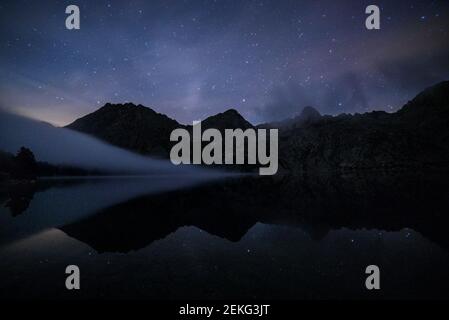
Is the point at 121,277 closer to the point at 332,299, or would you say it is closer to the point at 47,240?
the point at 332,299

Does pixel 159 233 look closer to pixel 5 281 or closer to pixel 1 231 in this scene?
pixel 5 281

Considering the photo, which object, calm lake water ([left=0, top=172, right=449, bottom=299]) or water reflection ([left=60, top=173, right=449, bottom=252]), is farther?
water reflection ([left=60, top=173, right=449, bottom=252])

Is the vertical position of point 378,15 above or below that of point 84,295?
above

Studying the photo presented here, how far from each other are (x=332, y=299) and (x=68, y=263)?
40.5 ft

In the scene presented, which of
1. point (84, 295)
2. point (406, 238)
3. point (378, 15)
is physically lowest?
point (84, 295)

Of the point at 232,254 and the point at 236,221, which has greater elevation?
the point at 236,221

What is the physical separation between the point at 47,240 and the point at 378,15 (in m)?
29.3

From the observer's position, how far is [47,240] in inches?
779

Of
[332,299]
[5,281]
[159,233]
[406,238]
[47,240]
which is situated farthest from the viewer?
[159,233]

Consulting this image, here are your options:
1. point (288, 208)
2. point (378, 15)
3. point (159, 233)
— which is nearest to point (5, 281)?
point (159, 233)

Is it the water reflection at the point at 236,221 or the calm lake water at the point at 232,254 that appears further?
the water reflection at the point at 236,221

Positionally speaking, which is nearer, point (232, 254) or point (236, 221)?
point (232, 254)
